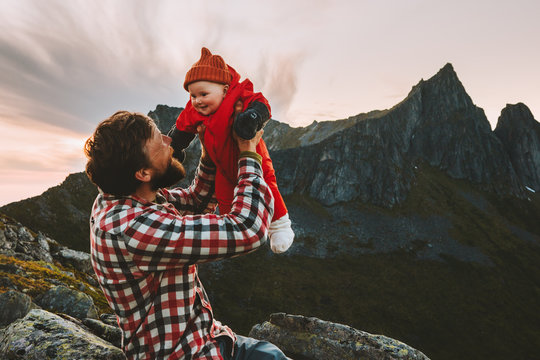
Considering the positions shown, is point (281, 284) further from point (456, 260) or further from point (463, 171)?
point (463, 171)

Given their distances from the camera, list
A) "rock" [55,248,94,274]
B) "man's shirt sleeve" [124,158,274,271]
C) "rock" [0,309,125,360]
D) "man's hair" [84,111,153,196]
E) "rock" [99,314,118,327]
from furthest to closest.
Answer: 1. "rock" [55,248,94,274]
2. "rock" [99,314,118,327]
3. "rock" [0,309,125,360]
4. "man's hair" [84,111,153,196]
5. "man's shirt sleeve" [124,158,274,271]

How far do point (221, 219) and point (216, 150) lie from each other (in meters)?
1.65

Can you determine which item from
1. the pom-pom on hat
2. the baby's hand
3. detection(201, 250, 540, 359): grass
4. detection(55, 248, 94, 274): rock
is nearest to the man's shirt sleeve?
the baby's hand

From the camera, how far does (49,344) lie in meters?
2.76

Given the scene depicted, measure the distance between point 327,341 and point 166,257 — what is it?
196 inches

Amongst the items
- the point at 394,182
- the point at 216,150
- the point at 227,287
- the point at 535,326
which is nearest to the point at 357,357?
the point at 216,150

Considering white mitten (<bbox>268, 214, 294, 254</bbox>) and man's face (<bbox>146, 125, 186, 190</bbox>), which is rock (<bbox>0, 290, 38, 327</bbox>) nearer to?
man's face (<bbox>146, 125, 186, 190</bbox>)

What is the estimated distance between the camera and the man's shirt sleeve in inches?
66.2

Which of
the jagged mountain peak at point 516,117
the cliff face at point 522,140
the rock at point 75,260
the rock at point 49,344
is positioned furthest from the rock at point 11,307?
the jagged mountain peak at point 516,117

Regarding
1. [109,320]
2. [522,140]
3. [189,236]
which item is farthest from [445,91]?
[189,236]

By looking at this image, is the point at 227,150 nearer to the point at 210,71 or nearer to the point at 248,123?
the point at 248,123

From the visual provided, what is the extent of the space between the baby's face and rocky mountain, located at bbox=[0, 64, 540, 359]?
126 feet

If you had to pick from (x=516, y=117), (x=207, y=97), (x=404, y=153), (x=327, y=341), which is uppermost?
Answer: (x=516, y=117)

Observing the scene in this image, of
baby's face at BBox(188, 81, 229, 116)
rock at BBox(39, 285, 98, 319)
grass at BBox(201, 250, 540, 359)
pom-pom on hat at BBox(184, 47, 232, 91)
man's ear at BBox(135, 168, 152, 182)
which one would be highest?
pom-pom on hat at BBox(184, 47, 232, 91)
